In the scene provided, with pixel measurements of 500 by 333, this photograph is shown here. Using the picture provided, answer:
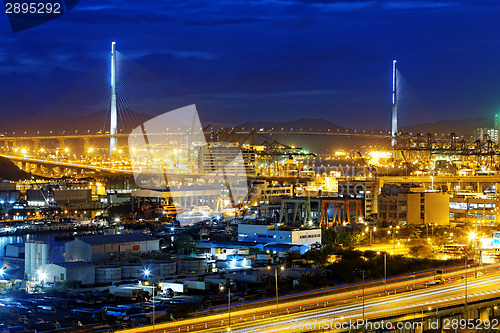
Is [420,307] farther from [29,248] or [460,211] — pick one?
[460,211]

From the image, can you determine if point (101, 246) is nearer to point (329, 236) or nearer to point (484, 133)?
point (329, 236)

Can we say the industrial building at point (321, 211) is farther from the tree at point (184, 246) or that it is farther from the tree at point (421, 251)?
the tree at point (421, 251)

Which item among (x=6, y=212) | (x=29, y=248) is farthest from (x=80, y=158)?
(x=29, y=248)

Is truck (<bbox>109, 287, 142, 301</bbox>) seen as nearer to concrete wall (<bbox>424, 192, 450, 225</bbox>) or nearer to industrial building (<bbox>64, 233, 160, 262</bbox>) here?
industrial building (<bbox>64, 233, 160, 262</bbox>)

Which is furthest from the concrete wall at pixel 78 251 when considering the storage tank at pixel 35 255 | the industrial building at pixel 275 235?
the industrial building at pixel 275 235

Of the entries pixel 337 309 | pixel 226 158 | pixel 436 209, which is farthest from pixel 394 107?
pixel 337 309
